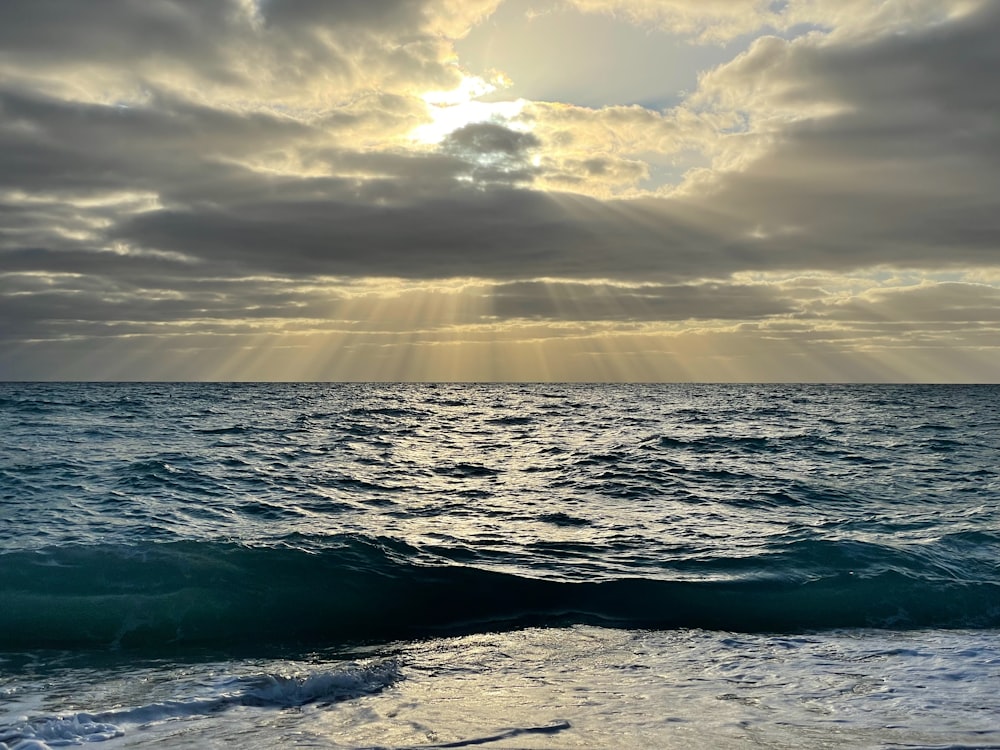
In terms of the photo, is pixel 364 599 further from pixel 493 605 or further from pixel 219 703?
pixel 219 703

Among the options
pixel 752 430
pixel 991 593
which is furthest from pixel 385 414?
pixel 991 593

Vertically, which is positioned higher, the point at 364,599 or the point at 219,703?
the point at 219,703

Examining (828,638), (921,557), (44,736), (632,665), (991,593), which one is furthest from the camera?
(921,557)

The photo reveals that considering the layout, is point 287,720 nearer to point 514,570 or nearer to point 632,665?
point 632,665

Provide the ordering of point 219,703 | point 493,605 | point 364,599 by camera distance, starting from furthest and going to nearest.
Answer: point 364,599 → point 493,605 → point 219,703

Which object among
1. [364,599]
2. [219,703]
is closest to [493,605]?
[364,599]

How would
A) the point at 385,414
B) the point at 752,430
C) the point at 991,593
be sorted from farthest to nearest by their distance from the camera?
the point at 385,414 → the point at 752,430 → the point at 991,593

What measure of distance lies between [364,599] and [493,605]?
90.2 inches

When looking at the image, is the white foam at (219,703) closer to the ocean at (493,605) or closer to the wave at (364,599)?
the ocean at (493,605)

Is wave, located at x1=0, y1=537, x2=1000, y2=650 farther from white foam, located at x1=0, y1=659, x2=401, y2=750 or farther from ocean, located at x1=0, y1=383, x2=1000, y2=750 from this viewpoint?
white foam, located at x1=0, y1=659, x2=401, y2=750

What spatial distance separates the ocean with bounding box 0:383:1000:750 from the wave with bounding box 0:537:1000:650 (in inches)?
2.1

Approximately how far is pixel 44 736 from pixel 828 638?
973cm

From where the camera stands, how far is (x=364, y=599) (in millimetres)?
12922

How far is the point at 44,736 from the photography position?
22.2ft
